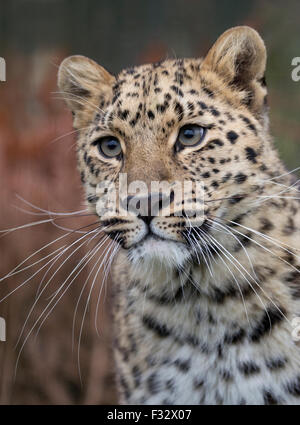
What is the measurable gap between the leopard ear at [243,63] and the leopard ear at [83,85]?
568 millimetres

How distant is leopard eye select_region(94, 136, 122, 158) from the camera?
3.18 metres

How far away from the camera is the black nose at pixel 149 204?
2676 mm

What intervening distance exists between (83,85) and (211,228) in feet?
3.67

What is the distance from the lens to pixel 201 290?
3102 millimetres

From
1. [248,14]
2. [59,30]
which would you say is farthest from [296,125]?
[59,30]

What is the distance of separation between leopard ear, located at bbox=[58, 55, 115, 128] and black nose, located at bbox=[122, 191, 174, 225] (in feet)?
2.69

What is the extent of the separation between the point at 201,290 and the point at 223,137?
0.74 meters
